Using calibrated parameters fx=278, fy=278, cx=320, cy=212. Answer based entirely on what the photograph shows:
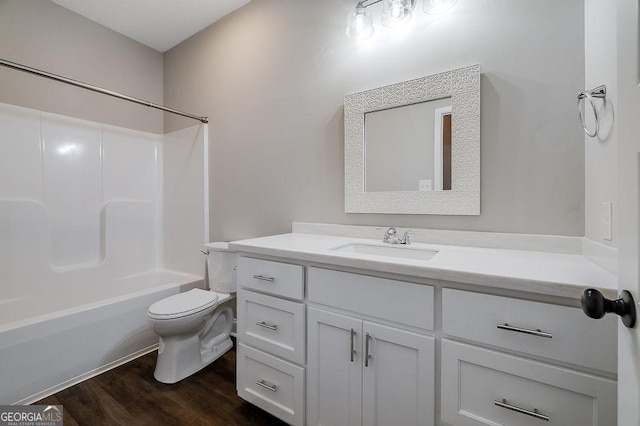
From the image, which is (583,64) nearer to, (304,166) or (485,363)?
(485,363)

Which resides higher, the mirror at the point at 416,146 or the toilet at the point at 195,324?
the mirror at the point at 416,146

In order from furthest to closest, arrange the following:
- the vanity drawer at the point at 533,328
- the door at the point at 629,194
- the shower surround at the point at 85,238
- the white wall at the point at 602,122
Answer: the shower surround at the point at 85,238 < the white wall at the point at 602,122 < the vanity drawer at the point at 533,328 < the door at the point at 629,194

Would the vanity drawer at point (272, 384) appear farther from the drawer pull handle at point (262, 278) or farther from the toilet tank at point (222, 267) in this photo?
the toilet tank at point (222, 267)

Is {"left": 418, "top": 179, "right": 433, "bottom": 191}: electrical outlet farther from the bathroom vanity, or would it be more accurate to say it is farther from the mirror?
the bathroom vanity

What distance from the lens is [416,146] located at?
1484mm

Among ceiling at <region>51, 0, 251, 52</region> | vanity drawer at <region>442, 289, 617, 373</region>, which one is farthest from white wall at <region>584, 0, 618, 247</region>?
ceiling at <region>51, 0, 251, 52</region>

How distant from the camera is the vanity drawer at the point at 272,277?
124 centimetres

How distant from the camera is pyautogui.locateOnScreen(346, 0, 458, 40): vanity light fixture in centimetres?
138

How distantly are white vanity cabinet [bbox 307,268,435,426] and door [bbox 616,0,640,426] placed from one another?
1.52 feet

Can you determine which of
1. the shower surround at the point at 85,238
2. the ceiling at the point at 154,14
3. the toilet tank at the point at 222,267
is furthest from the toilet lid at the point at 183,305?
the ceiling at the point at 154,14

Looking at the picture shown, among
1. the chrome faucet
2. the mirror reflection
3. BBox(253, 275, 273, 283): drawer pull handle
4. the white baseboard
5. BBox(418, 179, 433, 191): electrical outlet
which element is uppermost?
the mirror reflection

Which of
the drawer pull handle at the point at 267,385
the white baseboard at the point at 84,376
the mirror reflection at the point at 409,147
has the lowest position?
the white baseboard at the point at 84,376

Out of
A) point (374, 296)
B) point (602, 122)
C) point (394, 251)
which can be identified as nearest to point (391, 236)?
point (394, 251)

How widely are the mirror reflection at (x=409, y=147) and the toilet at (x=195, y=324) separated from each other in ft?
4.20
